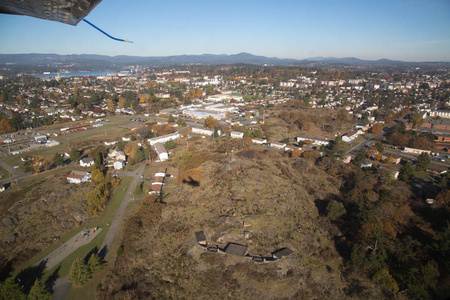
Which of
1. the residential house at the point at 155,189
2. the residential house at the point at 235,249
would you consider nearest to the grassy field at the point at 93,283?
the residential house at the point at 155,189

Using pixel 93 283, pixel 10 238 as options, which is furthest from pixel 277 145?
pixel 10 238

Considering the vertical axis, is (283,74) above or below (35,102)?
above

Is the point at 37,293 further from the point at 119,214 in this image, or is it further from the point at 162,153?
the point at 162,153

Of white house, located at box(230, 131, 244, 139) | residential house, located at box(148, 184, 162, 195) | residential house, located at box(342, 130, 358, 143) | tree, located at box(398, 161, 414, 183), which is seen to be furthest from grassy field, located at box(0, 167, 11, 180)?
residential house, located at box(342, 130, 358, 143)

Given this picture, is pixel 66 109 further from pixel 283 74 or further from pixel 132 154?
pixel 283 74

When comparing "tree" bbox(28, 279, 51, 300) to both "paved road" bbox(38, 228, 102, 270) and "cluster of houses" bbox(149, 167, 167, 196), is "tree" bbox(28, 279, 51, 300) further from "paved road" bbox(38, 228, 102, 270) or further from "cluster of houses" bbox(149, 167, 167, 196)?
"cluster of houses" bbox(149, 167, 167, 196)

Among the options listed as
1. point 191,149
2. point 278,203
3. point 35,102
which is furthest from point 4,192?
point 35,102
